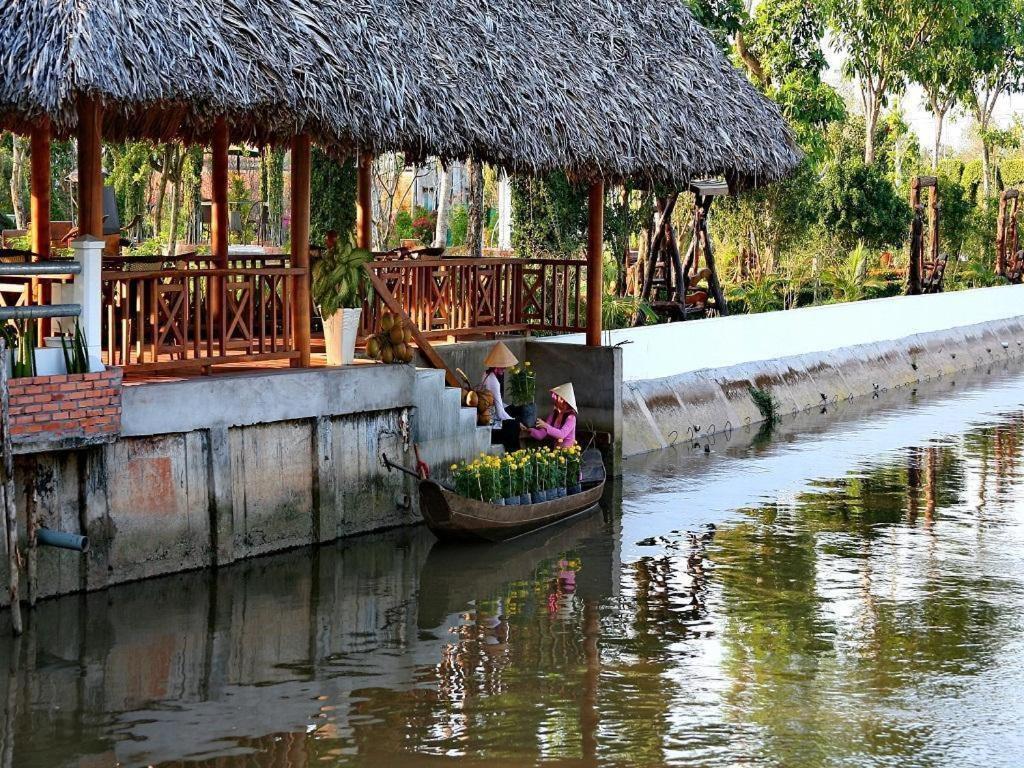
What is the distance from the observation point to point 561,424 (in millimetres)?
15039

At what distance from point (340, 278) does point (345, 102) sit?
1.91 meters

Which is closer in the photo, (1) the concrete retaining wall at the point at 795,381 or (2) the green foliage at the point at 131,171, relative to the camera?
(1) the concrete retaining wall at the point at 795,381

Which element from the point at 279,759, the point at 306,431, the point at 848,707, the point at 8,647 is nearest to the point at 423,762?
the point at 279,759

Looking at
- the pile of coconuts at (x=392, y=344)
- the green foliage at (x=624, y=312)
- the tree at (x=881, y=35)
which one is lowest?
the pile of coconuts at (x=392, y=344)

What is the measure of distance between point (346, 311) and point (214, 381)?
2.15 meters

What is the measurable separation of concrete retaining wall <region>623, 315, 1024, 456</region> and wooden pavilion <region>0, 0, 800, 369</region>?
1.83 meters

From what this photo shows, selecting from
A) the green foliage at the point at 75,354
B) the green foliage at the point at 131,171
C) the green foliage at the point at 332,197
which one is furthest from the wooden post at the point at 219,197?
the green foliage at the point at 131,171

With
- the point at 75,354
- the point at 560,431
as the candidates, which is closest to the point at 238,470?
the point at 75,354

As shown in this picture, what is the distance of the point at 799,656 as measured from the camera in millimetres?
9906

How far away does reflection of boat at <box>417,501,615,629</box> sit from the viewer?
457 inches

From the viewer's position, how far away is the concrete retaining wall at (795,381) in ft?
61.3

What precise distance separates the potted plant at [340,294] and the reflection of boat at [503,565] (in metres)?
2.00

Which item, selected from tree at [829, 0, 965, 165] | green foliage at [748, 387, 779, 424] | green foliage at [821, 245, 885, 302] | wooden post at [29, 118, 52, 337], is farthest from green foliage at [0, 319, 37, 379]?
tree at [829, 0, 965, 165]

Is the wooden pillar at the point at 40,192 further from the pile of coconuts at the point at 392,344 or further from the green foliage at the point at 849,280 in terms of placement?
the green foliage at the point at 849,280
